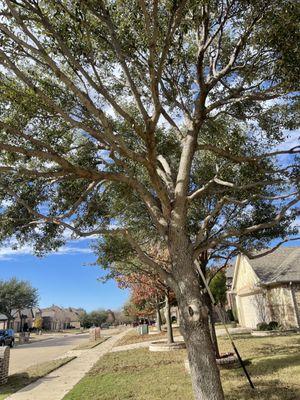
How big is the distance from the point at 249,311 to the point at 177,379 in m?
20.8

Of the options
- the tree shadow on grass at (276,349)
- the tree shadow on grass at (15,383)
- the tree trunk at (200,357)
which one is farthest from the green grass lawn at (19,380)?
the tree shadow on grass at (276,349)

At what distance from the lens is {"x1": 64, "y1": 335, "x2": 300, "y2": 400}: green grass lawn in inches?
351

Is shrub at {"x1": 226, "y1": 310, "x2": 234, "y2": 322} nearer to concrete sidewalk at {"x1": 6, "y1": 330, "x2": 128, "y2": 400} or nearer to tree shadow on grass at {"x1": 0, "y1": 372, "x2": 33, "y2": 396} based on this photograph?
concrete sidewalk at {"x1": 6, "y1": 330, "x2": 128, "y2": 400}

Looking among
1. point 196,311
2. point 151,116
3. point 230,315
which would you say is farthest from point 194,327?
point 230,315

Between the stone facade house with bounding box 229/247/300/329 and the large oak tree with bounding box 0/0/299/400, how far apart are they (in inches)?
514

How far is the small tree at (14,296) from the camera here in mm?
64188

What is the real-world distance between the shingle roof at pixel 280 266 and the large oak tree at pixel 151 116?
42.4 ft

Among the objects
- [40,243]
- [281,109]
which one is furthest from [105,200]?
[281,109]

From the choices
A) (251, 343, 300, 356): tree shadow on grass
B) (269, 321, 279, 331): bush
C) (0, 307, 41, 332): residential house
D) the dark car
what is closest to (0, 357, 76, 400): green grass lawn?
(251, 343, 300, 356): tree shadow on grass

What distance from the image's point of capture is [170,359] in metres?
15.4

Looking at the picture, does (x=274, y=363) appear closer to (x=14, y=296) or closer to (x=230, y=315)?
(x=230, y=315)

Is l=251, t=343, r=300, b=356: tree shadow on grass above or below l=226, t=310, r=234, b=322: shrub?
below

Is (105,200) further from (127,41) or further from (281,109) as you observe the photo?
(281,109)

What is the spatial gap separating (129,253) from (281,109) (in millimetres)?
7176
